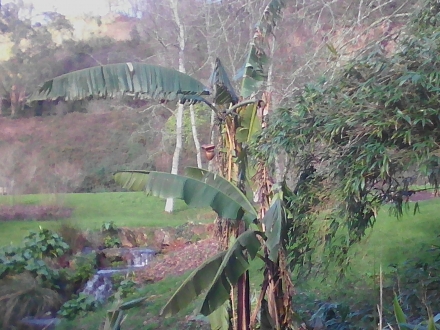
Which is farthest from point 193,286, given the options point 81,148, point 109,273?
point 81,148

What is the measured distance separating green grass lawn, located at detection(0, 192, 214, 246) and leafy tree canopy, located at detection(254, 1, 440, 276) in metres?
9.56

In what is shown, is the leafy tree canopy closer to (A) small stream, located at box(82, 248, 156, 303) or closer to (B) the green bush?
(B) the green bush

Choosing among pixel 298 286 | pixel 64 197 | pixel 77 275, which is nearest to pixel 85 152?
pixel 64 197

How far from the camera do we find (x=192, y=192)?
378 cm

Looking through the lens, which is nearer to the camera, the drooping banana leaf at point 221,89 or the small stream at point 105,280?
the drooping banana leaf at point 221,89

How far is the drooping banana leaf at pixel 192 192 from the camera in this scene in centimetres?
373

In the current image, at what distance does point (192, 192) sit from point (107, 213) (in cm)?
1321

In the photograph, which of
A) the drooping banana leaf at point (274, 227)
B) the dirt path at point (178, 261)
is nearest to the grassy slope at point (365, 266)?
the dirt path at point (178, 261)

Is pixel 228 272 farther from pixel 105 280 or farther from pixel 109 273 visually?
pixel 109 273

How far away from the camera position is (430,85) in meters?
3.02

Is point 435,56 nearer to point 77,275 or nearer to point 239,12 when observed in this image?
point 77,275

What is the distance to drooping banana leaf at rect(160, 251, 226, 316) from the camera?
3508 millimetres

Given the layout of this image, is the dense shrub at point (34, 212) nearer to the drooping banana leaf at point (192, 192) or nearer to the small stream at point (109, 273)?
the small stream at point (109, 273)

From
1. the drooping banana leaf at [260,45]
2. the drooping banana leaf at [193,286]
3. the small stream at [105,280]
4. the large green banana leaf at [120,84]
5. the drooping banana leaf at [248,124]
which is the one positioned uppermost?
the drooping banana leaf at [260,45]
